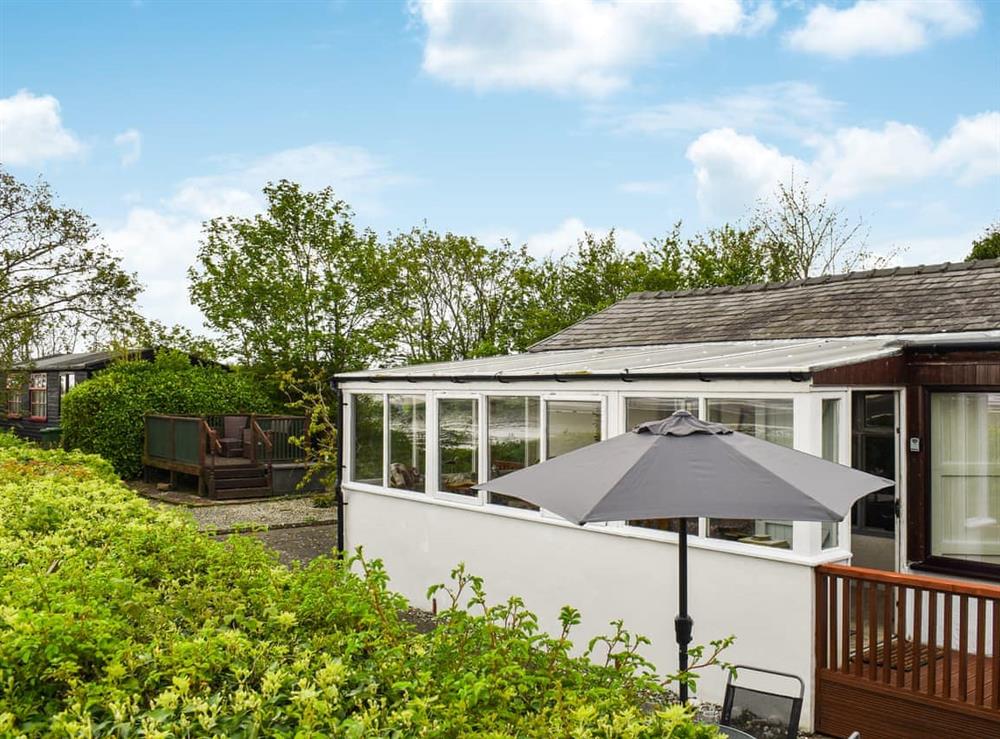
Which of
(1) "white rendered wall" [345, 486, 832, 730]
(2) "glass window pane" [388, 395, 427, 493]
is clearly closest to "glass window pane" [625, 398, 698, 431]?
(1) "white rendered wall" [345, 486, 832, 730]

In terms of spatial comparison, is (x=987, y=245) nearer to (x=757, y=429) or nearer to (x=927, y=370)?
(x=927, y=370)

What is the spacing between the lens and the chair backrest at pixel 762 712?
14.6 ft

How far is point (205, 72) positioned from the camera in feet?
53.8

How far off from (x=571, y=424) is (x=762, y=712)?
3.87 m

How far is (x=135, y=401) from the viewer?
2094 cm

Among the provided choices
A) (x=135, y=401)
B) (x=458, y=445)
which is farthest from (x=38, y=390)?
(x=458, y=445)

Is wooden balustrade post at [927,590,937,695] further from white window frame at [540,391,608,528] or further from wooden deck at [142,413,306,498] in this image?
wooden deck at [142,413,306,498]

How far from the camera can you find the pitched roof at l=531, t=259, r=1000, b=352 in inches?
330

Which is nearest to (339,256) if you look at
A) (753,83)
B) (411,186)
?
(411,186)

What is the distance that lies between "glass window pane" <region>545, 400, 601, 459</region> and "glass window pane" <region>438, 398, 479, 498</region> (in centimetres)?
122

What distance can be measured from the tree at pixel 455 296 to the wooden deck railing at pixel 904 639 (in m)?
19.5

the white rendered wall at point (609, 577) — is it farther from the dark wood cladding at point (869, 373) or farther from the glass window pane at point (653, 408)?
the dark wood cladding at point (869, 373)

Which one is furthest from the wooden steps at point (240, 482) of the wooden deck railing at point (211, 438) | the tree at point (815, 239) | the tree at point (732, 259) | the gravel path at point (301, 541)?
the tree at point (815, 239)

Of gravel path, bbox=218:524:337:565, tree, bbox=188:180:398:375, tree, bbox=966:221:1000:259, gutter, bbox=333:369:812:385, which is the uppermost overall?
tree, bbox=966:221:1000:259
